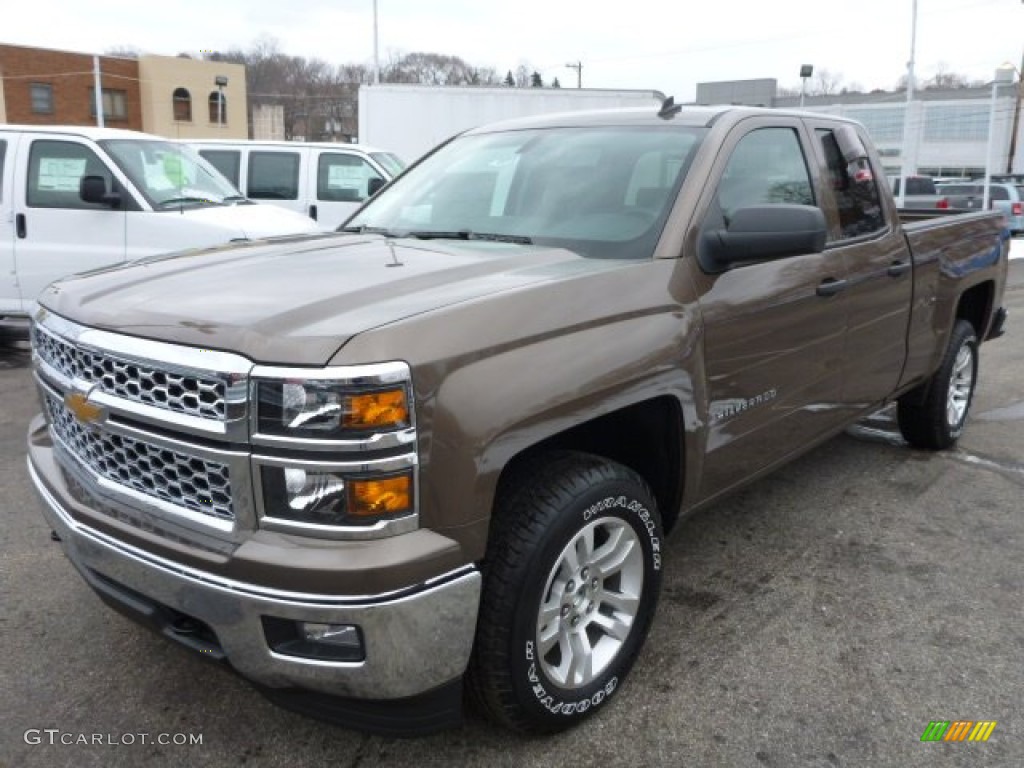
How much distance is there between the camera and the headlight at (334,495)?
6.65ft

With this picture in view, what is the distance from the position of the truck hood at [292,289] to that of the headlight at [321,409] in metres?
0.06

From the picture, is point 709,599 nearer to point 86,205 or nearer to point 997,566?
point 997,566

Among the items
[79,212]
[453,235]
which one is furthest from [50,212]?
[453,235]

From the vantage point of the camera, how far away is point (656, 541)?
9.20ft

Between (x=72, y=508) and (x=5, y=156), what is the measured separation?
6.39 m

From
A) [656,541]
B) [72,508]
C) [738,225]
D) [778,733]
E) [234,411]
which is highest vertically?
[738,225]

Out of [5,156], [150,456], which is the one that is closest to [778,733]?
[150,456]

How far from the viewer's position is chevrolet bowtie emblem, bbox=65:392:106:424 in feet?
7.67

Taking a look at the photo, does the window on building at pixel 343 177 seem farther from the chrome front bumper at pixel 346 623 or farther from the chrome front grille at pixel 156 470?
the chrome front bumper at pixel 346 623

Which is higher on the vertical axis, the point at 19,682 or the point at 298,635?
the point at 298,635

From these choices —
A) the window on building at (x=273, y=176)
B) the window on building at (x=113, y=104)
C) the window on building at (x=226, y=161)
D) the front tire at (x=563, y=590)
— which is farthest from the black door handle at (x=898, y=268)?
the window on building at (x=113, y=104)

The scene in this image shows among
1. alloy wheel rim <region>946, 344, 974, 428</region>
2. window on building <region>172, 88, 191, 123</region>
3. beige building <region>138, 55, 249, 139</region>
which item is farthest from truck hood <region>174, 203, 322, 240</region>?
window on building <region>172, 88, 191, 123</region>

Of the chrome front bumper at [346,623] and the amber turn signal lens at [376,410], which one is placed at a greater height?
the amber turn signal lens at [376,410]

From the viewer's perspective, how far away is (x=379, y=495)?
2041mm
